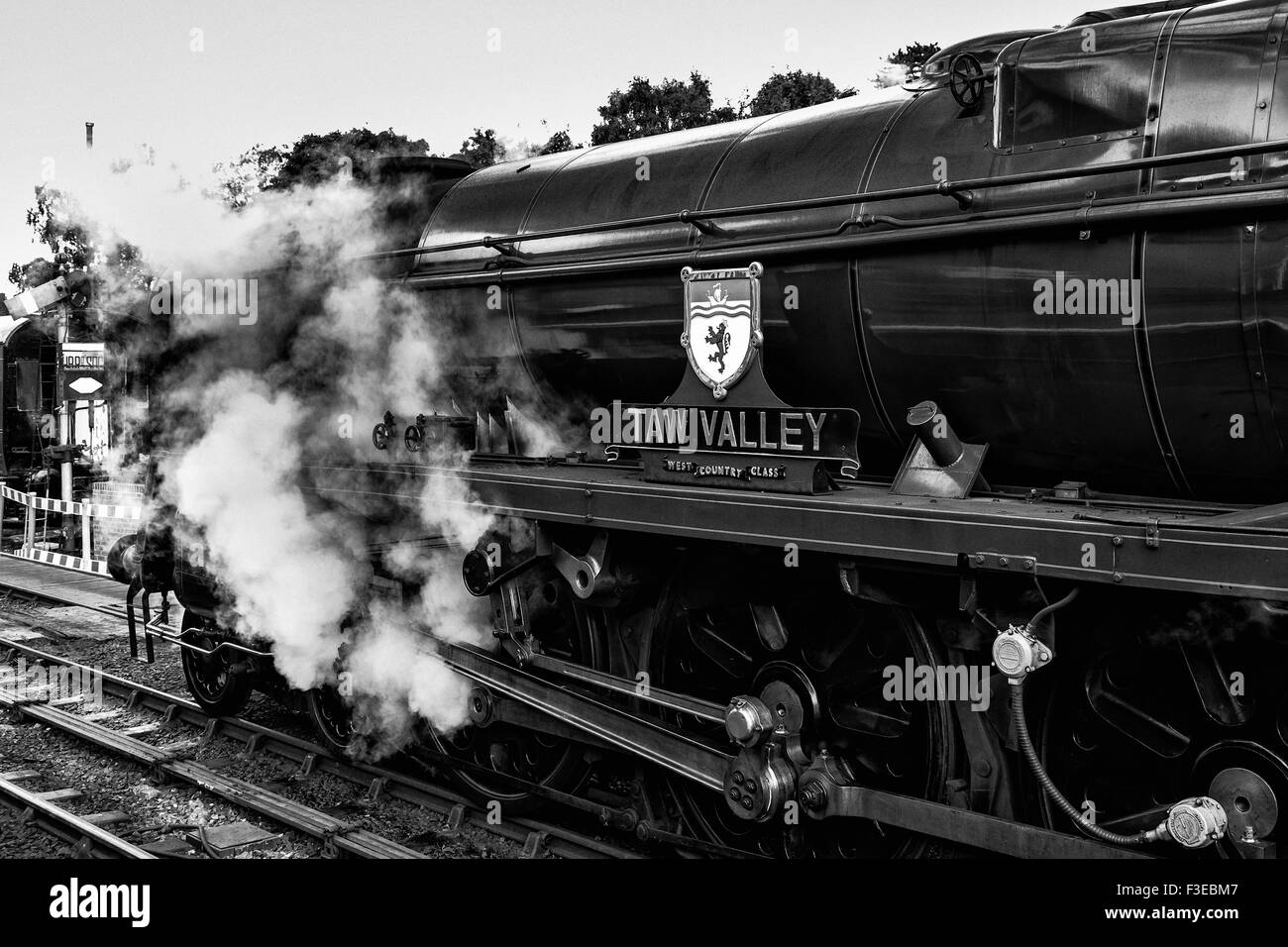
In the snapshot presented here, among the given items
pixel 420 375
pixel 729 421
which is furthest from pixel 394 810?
pixel 729 421

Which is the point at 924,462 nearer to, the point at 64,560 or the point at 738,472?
the point at 738,472

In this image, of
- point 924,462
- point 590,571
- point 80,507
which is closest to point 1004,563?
point 924,462

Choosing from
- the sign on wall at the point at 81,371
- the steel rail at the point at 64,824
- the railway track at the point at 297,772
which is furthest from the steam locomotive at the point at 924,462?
the sign on wall at the point at 81,371

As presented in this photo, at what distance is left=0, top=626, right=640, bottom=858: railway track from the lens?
231 inches

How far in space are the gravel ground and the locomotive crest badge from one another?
2765 mm

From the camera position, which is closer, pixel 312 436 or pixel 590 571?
pixel 590 571

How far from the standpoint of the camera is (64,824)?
251 inches

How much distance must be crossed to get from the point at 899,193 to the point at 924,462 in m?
0.99

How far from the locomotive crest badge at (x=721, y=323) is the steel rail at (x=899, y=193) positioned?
0.84 ft

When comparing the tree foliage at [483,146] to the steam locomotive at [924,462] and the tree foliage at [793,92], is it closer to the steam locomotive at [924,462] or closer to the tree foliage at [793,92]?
the tree foliage at [793,92]

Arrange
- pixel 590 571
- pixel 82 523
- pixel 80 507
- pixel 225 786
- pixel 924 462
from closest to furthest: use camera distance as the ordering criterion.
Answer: pixel 924 462, pixel 590 571, pixel 225 786, pixel 80 507, pixel 82 523

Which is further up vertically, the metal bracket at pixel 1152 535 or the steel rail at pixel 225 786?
the metal bracket at pixel 1152 535

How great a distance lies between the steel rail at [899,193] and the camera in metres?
3.33

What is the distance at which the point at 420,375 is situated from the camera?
6637 mm
